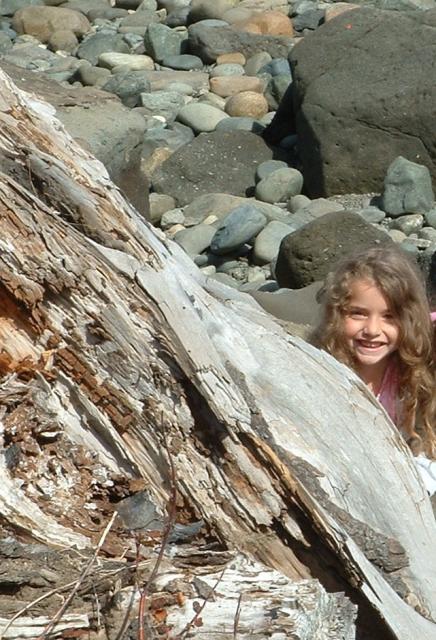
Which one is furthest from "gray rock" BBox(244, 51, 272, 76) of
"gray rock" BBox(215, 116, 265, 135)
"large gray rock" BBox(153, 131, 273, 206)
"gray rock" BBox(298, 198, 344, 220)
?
"gray rock" BBox(298, 198, 344, 220)

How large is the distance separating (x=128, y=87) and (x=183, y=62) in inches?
59.7

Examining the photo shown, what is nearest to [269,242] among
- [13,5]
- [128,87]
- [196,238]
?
[196,238]

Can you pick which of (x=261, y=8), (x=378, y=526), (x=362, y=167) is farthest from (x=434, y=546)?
(x=261, y=8)

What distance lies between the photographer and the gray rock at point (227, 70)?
14359mm

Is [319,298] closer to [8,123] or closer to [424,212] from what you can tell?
[8,123]

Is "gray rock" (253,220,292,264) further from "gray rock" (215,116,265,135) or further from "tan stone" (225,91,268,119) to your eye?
"tan stone" (225,91,268,119)

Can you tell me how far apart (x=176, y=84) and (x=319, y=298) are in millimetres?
10192

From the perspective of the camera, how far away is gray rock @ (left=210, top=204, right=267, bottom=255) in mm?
9914

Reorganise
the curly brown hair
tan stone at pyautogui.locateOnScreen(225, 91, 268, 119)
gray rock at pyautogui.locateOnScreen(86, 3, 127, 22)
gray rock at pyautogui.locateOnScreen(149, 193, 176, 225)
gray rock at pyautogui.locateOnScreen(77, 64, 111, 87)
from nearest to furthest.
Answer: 1. the curly brown hair
2. gray rock at pyautogui.locateOnScreen(149, 193, 176, 225)
3. tan stone at pyautogui.locateOnScreen(225, 91, 268, 119)
4. gray rock at pyautogui.locateOnScreen(77, 64, 111, 87)
5. gray rock at pyautogui.locateOnScreen(86, 3, 127, 22)

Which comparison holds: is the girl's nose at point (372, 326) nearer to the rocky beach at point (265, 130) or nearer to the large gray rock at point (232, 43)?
the rocky beach at point (265, 130)

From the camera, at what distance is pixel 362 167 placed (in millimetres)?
11203

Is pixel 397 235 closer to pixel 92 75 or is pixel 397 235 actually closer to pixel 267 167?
pixel 267 167

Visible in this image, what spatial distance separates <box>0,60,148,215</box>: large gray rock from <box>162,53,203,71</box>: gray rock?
5.57m

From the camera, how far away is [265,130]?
12570 millimetres
